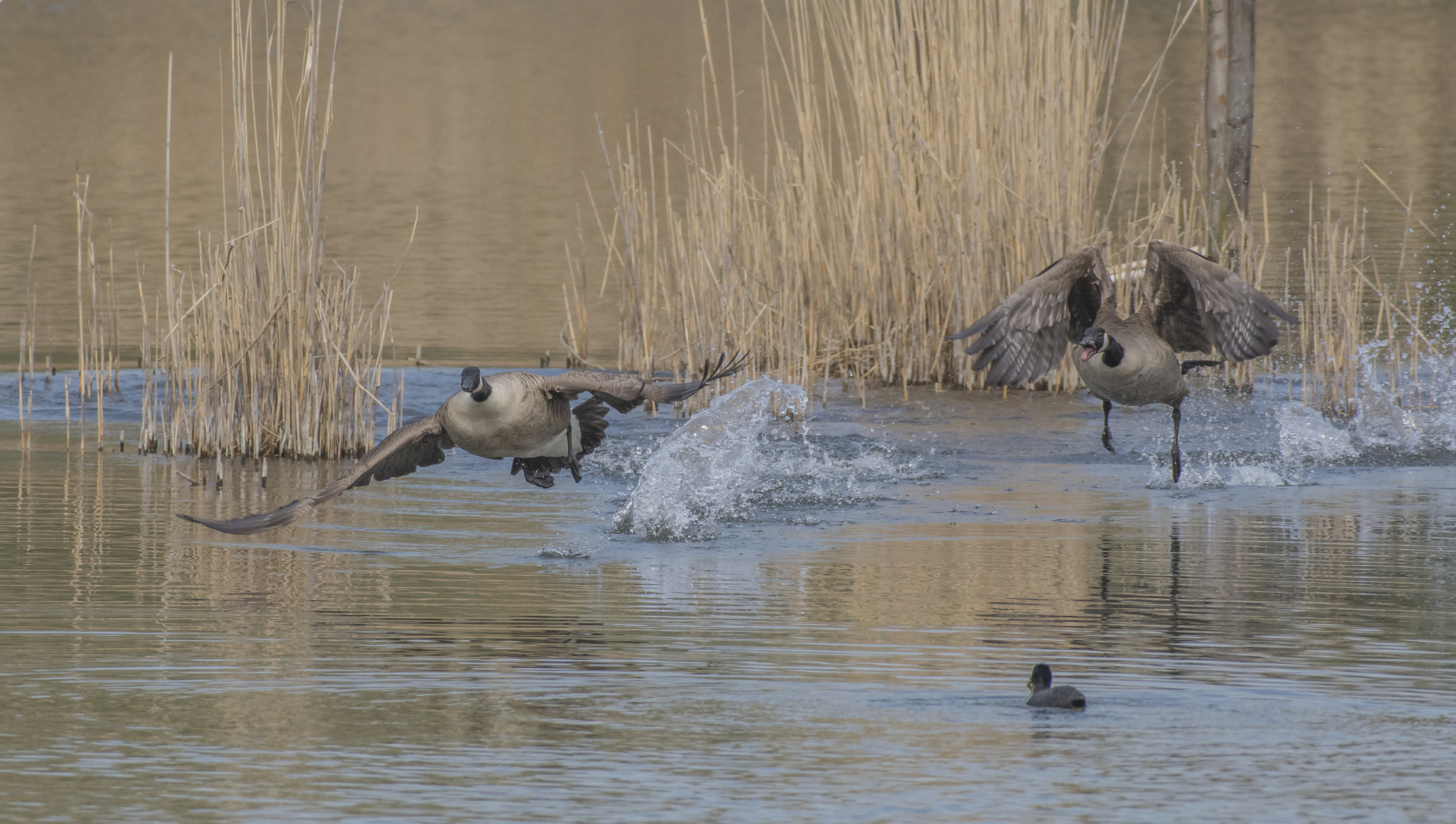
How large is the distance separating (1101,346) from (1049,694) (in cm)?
396

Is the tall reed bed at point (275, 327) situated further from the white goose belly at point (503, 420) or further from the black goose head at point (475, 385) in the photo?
the black goose head at point (475, 385)

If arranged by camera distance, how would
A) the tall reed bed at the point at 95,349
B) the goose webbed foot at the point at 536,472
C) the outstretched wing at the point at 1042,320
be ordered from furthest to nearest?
1. the tall reed bed at the point at 95,349
2. the outstretched wing at the point at 1042,320
3. the goose webbed foot at the point at 536,472

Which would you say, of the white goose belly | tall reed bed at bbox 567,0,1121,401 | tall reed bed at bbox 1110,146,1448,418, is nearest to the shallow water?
the white goose belly

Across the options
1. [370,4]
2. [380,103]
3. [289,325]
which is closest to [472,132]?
[380,103]

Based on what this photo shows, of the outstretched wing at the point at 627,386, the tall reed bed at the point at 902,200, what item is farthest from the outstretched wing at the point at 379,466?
the tall reed bed at the point at 902,200

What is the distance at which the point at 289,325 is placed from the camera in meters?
10.5

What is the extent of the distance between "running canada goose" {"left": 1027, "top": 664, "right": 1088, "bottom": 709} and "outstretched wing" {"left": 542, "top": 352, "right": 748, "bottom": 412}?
83.5 inches

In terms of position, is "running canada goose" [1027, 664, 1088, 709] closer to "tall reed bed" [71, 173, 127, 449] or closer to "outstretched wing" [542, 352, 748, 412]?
"outstretched wing" [542, 352, 748, 412]

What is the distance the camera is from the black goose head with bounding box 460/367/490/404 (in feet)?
26.1

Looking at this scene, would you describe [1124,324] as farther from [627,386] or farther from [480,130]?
[480,130]

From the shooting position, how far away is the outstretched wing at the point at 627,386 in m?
7.56

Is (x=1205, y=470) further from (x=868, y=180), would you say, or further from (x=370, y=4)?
(x=370, y=4)

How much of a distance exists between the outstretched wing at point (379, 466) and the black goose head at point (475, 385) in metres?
0.21

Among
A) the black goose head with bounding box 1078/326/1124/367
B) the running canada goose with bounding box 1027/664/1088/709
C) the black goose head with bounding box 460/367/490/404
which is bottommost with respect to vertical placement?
the running canada goose with bounding box 1027/664/1088/709
